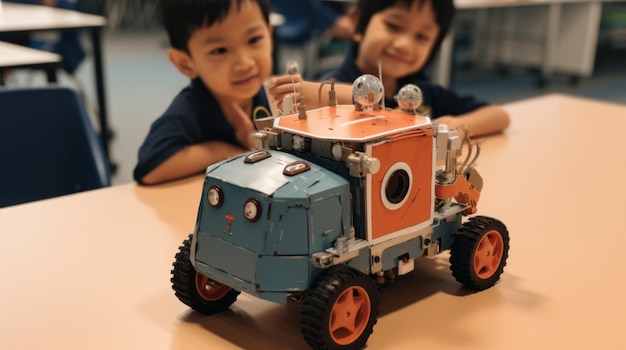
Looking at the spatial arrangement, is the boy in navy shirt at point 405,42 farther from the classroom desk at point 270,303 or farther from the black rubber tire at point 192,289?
the black rubber tire at point 192,289

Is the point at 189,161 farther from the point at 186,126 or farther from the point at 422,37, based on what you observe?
the point at 422,37

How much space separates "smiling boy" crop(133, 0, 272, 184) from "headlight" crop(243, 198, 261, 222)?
563mm

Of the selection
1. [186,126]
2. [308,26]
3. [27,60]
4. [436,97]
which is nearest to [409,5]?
[436,97]

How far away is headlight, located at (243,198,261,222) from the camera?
615 millimetres

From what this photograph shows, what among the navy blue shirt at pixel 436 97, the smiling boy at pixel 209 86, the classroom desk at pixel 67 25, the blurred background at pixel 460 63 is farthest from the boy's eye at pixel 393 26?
the blurred background at pixel 460 63

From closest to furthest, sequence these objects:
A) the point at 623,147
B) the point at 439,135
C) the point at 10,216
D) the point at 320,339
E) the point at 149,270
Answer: the point at 320,339, the point at 439,135, the point at 149,270, the point at 10,216, the point at 623,147

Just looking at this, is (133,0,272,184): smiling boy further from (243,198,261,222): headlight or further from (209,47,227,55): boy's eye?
(243,198,261,222): headlight

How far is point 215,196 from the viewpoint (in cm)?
65

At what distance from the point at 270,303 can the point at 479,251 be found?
0.23 m

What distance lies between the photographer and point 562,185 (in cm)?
115

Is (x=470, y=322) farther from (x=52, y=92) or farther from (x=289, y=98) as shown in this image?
(x=52, y=92)

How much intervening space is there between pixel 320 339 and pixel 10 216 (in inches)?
23.7

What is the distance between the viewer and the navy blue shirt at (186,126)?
1.18 m

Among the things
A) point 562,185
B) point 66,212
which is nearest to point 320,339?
point 66,212
